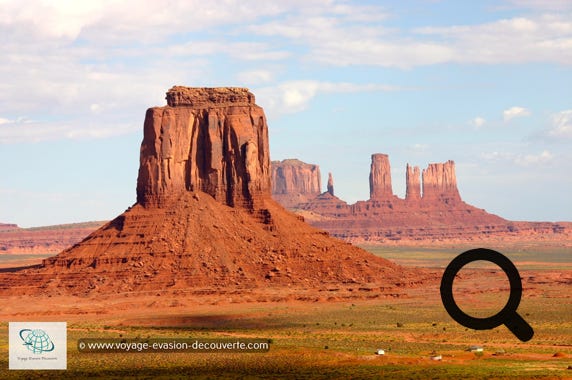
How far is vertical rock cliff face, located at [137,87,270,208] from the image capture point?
468ft

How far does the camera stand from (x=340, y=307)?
125 meters

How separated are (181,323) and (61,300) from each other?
2002 cm

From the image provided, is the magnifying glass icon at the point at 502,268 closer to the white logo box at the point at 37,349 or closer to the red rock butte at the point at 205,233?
the white logo box at the point at 37,349

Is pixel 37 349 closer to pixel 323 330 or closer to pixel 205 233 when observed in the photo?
pixel 323 330

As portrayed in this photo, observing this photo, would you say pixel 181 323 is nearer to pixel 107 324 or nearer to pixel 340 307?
pixel 107 324

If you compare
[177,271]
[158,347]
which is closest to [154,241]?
[177,271]

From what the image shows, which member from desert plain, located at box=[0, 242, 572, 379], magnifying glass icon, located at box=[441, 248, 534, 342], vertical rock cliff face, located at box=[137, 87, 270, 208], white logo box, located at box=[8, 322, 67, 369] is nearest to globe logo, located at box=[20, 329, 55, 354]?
white logo box, located at box=[8, 322, 67, 369]

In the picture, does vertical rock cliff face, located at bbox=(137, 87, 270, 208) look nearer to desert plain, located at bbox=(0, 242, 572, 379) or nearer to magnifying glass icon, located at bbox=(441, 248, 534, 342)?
desert plain, located at bbox=(0, 242, 572, 379)

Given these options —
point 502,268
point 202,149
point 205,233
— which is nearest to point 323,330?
point 205,233

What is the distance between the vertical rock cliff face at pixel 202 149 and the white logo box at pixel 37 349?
61.6 meters

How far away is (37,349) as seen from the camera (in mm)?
75312

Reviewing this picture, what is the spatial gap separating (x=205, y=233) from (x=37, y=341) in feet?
210

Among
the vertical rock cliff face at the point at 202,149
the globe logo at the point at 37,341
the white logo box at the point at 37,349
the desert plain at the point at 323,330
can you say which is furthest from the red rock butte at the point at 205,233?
the globe logo at the point at 37,341

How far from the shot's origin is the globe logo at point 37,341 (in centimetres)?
7525
